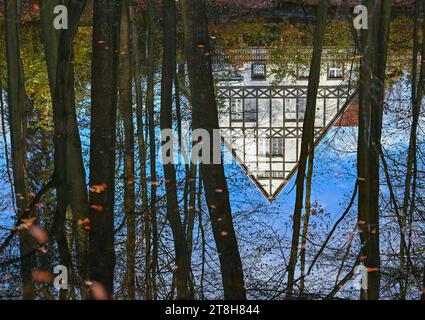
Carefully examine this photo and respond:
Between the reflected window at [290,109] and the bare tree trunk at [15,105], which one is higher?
the reflected window at [290,109]

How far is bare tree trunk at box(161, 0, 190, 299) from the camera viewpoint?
6.58 meters

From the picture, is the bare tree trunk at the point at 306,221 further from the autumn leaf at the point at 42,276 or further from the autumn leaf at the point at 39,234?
the autumn leaf at the point at 39,234

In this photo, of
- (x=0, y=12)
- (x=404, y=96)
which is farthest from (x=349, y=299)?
(x=0, y=12)

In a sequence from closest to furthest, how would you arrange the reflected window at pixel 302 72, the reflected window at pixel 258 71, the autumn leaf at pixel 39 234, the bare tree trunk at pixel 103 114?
the autumn leaf at pixel 39 234 → the bare tree trunk at pixel 103 114 → the reflected window at pixel 302 72 → the reflected window at pixel 258 71

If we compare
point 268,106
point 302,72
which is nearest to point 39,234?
point 268,106

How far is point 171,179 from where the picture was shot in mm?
9680

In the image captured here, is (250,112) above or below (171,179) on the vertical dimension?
A: above

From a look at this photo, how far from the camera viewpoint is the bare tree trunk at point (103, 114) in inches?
284

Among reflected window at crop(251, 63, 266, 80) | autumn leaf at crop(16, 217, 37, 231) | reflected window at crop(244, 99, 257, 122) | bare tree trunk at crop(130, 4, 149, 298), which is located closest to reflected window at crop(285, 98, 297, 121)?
reflected window at crop(244, 99, 257, 122)

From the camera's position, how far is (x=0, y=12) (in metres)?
22.6

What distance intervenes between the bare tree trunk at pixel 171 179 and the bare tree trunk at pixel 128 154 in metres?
0.44

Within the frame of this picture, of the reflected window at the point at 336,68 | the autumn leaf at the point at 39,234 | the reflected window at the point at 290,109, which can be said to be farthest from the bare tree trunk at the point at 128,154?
the reflected window at the point at 336,68

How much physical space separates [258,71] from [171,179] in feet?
37.6

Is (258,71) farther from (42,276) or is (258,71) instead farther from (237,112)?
(42,276)
